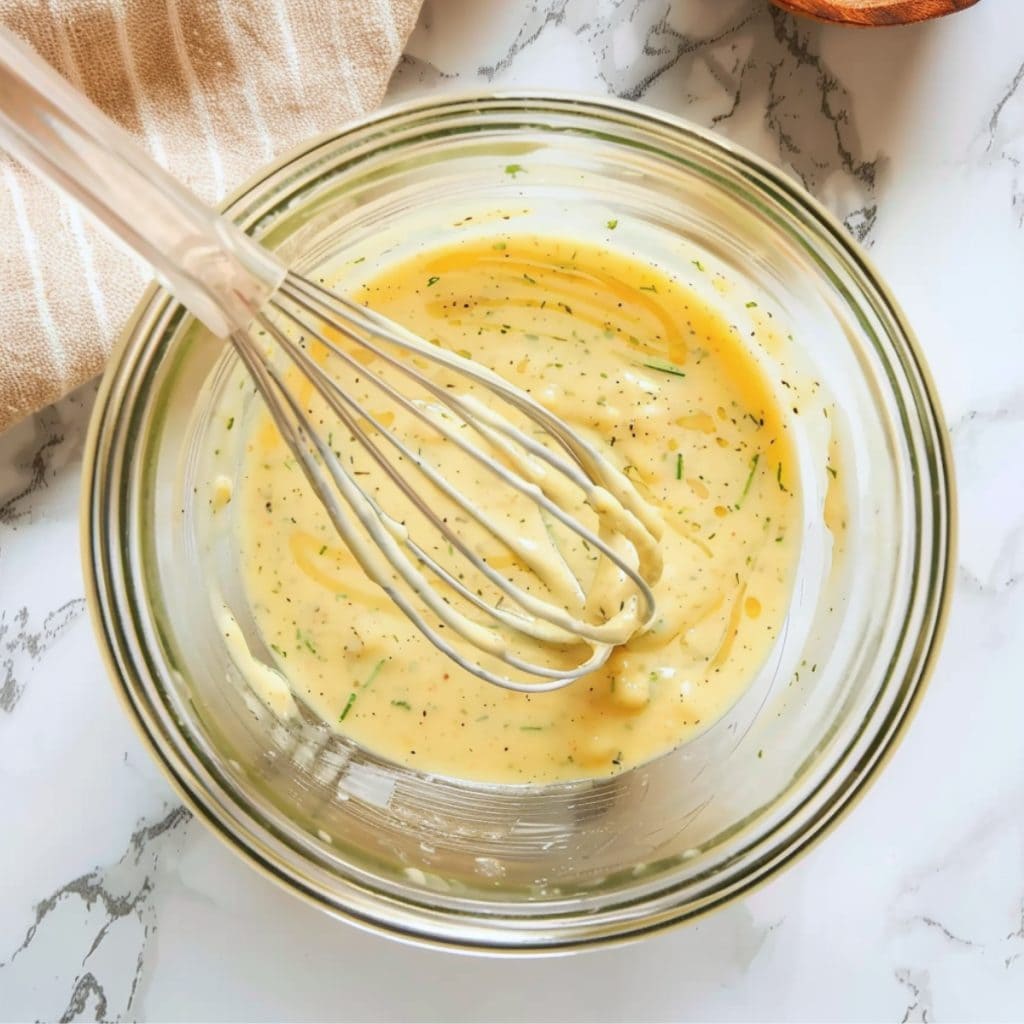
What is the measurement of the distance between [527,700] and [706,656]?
0.43 feet

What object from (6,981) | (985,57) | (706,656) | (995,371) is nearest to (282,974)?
(6,981)

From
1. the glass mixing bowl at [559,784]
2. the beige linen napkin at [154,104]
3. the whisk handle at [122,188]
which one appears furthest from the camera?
the beige linen napkin at [154,104]

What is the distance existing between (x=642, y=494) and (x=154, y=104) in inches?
18.9

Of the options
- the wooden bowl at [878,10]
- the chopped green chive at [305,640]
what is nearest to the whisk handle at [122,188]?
the chopped green chive at [305,640]

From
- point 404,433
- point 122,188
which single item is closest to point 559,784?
point 404,433

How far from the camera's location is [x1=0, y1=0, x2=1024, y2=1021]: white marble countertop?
93 centimetres

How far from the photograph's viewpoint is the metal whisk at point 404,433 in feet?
1.72

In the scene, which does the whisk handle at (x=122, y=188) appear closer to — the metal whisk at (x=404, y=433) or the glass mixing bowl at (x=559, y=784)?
the metal whisk at (x=404, y=433)

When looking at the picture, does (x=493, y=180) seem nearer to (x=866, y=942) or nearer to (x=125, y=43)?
(x=125, y=43)

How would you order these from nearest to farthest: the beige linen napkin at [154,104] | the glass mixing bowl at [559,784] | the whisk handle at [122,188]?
the whisk handle at [122,188] → the glass mixing bowl at [559,784] → the beige linen napkin at [154,104]

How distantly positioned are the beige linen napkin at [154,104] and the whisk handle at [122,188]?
1.08 ft

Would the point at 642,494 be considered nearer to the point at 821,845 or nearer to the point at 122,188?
the point at 821,845

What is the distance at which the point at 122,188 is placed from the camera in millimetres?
528

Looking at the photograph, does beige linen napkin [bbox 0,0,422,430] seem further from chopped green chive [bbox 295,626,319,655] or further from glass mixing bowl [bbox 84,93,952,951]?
chopped green chive [bbox 295,626,319,655]
